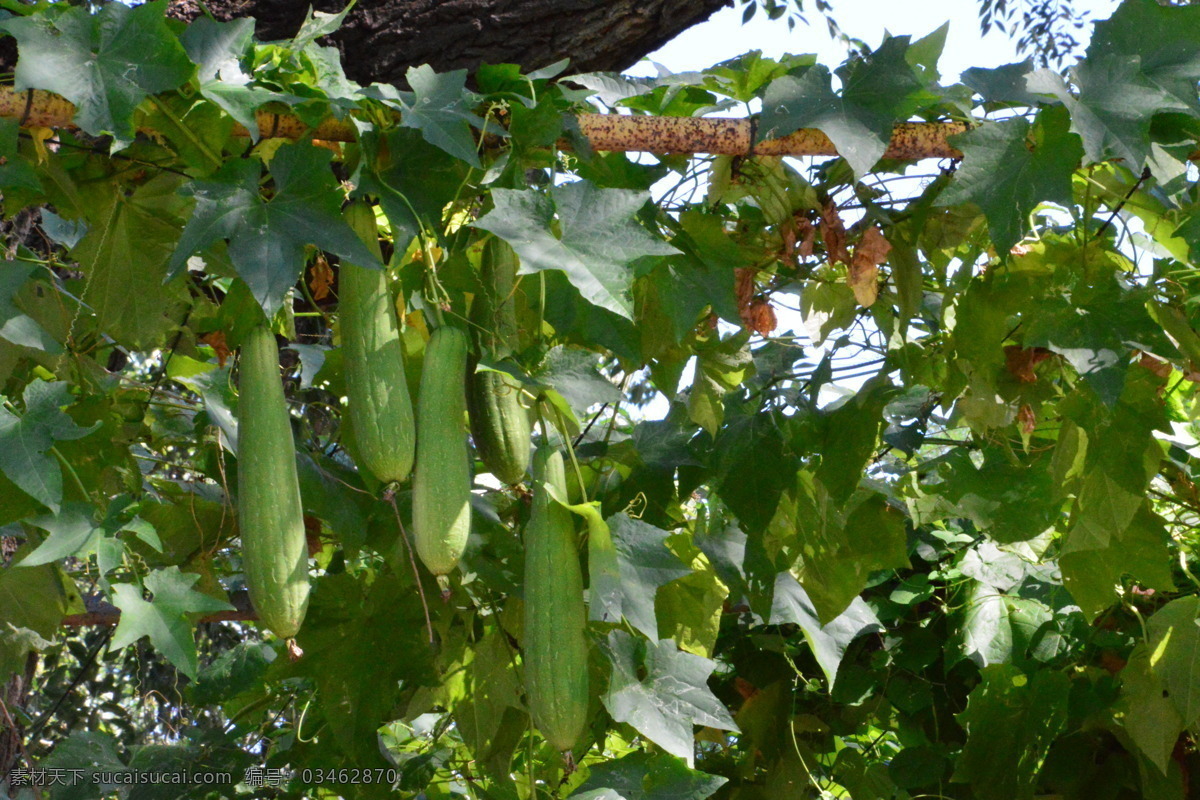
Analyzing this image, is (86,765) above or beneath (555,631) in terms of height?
beneath

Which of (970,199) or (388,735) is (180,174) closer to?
(970,199)

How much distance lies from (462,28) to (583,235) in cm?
107

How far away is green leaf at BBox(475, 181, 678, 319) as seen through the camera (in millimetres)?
1172

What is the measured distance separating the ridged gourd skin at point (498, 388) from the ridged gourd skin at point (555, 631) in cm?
14

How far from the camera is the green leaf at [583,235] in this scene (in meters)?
1.17

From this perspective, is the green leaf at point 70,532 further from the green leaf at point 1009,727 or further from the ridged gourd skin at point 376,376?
the green leaf at point 1009,727

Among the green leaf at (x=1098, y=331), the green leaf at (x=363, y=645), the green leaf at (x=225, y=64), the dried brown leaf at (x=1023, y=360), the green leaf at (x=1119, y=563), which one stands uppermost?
the green leaf at (x=225, y=64)

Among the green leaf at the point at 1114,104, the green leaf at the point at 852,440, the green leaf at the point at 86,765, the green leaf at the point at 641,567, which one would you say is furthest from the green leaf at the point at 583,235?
the green leaf at the point at 86,765

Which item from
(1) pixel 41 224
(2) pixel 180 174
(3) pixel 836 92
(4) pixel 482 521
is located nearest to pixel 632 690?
(4) pixel 482 521

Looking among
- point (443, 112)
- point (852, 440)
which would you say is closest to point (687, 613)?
point (852, 440)

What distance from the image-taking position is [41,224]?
2.46 m

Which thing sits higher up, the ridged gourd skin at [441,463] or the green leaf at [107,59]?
the green leaf at [107,59]

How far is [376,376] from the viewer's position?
3.90 ft

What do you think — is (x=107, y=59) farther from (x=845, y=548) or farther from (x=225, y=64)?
(x=845, y=548)
